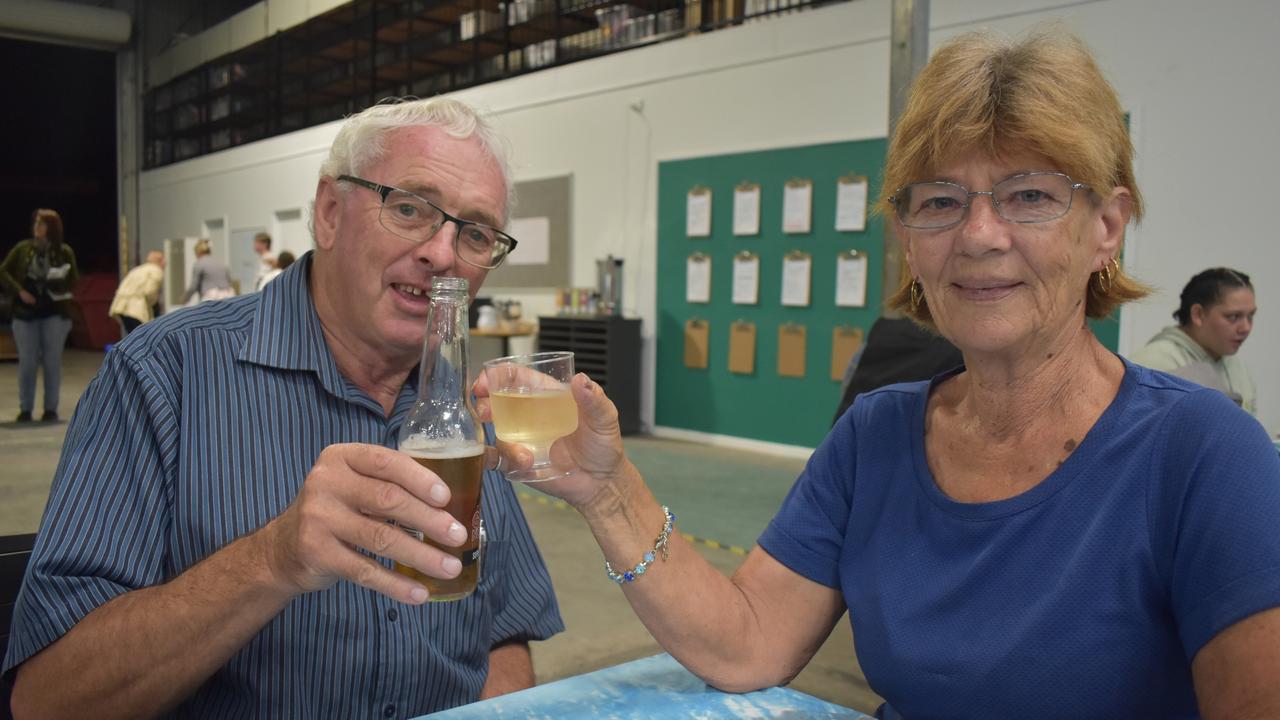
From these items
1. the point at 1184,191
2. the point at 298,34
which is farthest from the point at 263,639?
the point at 298,34

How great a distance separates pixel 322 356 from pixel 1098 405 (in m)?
1.12

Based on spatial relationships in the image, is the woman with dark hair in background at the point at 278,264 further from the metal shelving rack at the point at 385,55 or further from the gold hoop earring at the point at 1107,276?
the gold hoop earring at the point at 1107,276

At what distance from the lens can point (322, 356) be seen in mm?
1411

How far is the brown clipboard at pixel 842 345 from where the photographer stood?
20.8ft

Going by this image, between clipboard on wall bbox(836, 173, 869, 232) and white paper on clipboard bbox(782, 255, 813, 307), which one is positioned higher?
clipboard on wall bbox(836, 173, 869, 232)

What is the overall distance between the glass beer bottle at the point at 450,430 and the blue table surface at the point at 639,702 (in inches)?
9.0

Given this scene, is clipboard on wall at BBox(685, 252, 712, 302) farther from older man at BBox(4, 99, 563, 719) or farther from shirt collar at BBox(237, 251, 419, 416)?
shirt collar at BBox(237, 251, 419, 416)

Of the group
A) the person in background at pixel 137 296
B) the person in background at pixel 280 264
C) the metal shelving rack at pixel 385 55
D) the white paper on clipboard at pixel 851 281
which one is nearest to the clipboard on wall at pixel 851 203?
the white paper on clipboard at pixel 851 281

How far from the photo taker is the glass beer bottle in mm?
917

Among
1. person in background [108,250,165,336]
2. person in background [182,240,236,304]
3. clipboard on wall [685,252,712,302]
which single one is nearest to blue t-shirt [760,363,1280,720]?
clipboard on wall [685,252,712,302]

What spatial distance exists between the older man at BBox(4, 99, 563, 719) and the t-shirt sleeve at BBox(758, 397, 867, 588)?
0.49 meters

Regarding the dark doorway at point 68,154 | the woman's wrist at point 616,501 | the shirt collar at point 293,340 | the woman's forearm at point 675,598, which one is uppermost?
the dark doorway at point 68,154

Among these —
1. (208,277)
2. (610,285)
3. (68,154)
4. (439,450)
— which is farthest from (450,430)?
(68,154)

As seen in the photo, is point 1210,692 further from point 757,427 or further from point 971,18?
point 757,427
